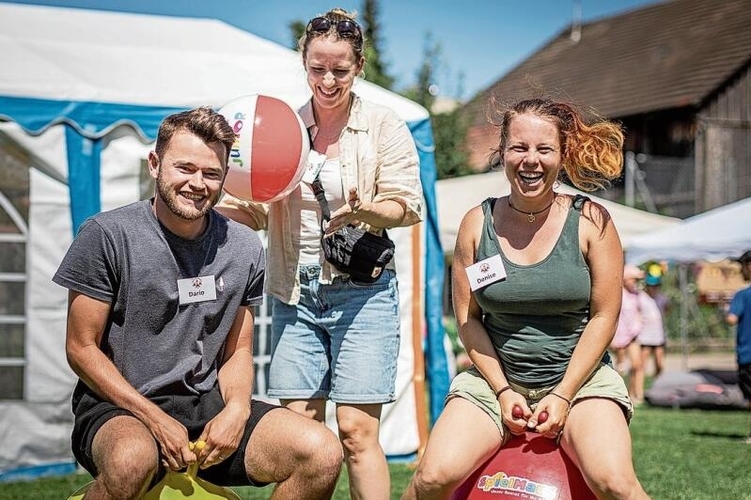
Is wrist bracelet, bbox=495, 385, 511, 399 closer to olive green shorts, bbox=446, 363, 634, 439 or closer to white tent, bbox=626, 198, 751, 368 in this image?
olive green shorts, bbox=446, 363, 634, 439

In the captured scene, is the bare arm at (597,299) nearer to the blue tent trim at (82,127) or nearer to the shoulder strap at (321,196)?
the shoulder strap at (321,196)

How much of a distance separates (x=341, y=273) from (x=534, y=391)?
87cm

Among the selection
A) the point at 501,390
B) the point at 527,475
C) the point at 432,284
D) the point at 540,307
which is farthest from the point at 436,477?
the point at 432,284

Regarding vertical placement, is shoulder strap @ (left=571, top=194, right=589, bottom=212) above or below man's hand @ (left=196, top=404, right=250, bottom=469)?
above

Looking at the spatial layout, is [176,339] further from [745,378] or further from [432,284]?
[745,378]

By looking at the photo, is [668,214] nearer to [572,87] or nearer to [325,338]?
[572,87]

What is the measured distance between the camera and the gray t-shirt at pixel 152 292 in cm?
305

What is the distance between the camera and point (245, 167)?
370 centimetres

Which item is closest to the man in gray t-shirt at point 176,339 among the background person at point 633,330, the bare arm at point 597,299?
the bare arm at point 597,299

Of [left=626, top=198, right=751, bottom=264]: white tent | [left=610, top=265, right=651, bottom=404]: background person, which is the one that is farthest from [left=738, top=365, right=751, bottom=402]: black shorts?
[left=626, top=198, right=751, bottom=264]: white tent

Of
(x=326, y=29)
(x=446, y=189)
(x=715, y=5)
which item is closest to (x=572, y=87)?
(x=715, y=5)

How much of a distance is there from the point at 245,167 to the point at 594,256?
1.37 metres

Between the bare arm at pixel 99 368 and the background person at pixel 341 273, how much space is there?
82 centimetres

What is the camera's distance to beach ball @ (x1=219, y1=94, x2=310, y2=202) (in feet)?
12.0
